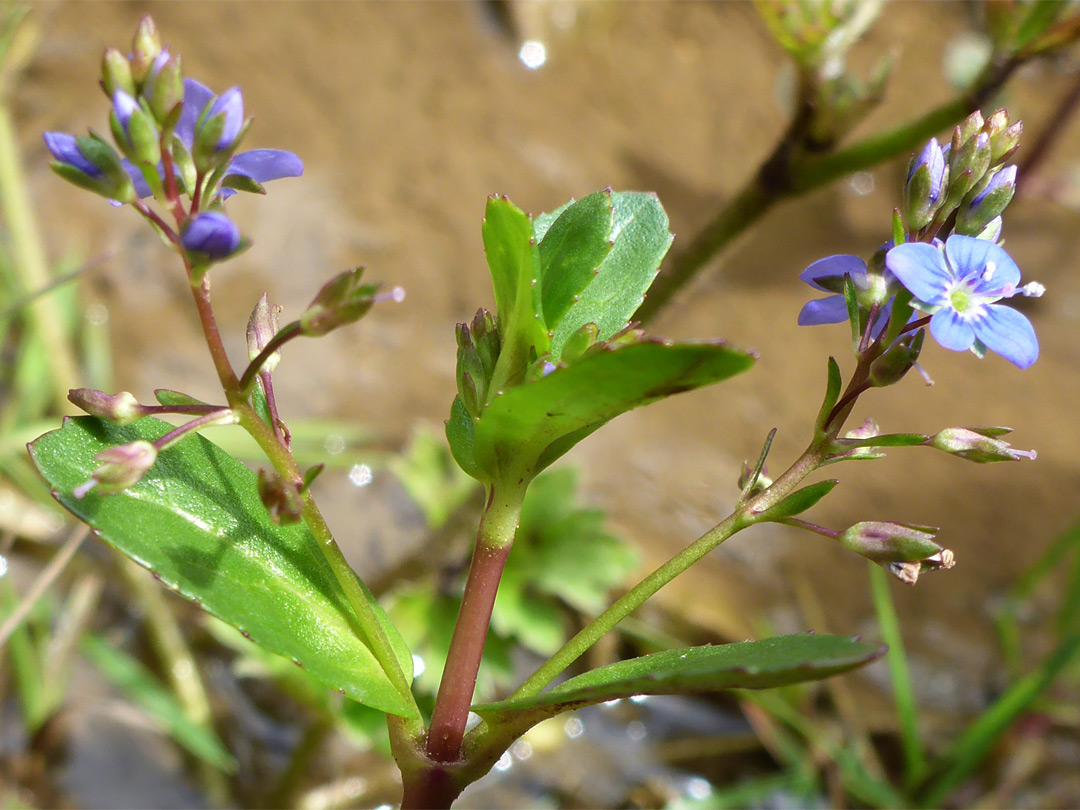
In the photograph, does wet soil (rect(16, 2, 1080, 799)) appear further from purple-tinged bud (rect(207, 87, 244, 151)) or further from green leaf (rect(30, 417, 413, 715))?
purple-tinged bud (rect(207, 87, 244, 151))

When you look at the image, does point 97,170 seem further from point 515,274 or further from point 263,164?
point 515,274

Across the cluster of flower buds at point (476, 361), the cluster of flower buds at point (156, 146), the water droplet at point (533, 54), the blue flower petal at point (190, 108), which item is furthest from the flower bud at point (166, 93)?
the water droplet at point (533, 54)

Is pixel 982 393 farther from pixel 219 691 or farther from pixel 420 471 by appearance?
pixel 219 691

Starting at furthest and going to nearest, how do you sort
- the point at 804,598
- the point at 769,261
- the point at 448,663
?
the point at 769,261, the point at 804,598, the point at 448,663

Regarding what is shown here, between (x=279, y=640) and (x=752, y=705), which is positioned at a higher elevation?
(x=279, y=640)

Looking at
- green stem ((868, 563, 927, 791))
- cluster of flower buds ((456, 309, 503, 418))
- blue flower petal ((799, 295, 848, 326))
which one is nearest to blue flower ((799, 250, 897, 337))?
blue flower petal ((799, 295, 848, 326))

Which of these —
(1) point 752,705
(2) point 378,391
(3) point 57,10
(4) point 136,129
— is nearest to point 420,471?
(2) point 378,391
